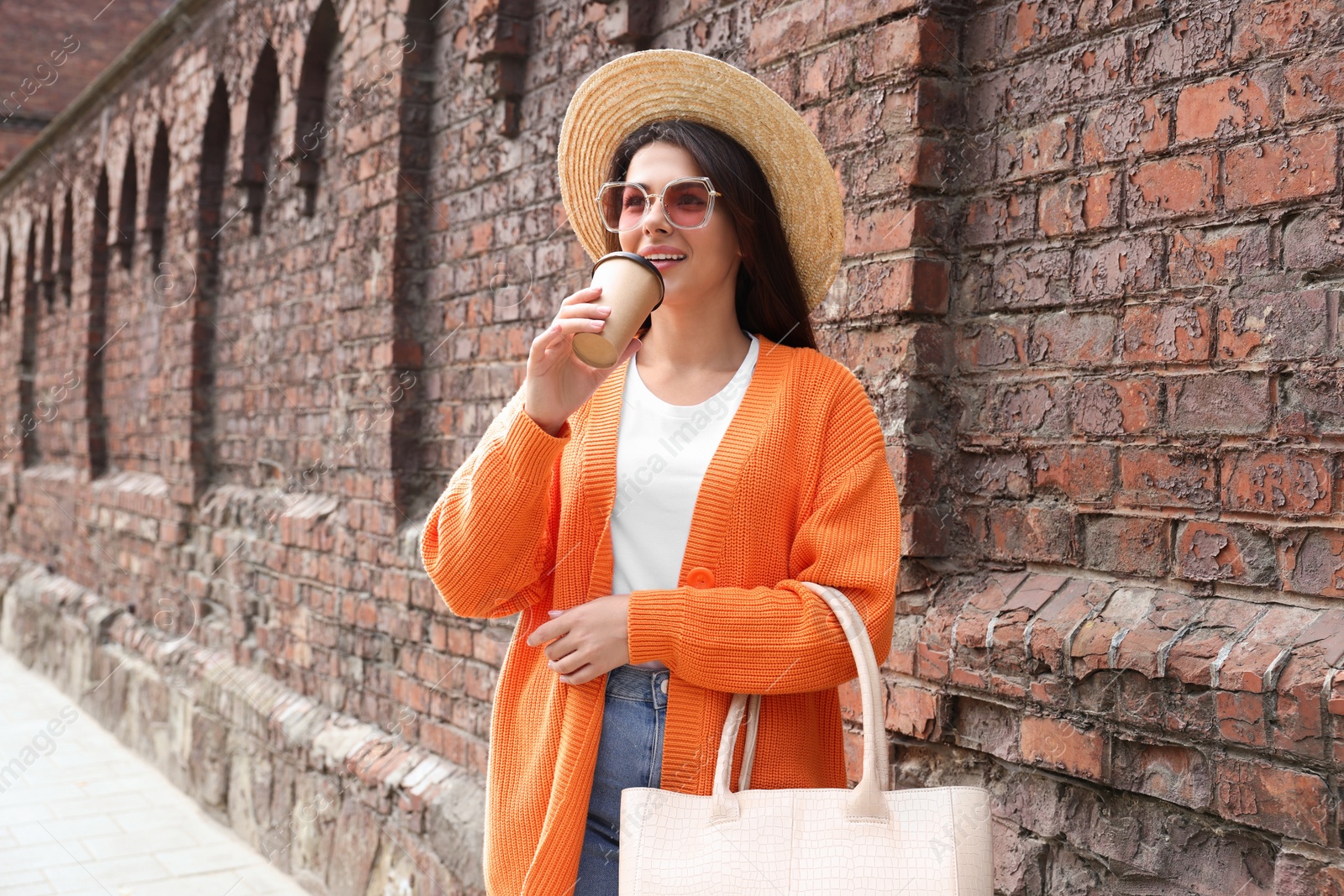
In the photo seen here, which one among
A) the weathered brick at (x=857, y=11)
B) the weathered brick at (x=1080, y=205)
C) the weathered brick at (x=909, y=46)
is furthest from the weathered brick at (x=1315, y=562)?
the weathered brick at (x=857, y=11)

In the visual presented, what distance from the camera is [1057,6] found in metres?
2.21

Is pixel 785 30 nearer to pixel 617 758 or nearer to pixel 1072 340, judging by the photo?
pixel 1072 340

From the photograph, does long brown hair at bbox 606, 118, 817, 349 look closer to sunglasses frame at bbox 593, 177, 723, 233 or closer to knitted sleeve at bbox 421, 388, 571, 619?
sunglasses frame at bbox 593, 177, 723, 233

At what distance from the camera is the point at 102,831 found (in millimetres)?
5293

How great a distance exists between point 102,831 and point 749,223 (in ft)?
15.6

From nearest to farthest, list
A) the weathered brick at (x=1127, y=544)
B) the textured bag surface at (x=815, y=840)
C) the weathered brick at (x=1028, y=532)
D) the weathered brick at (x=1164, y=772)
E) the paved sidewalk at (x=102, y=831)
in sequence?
the textured bag surface at (x=815, y=840) → the weathered brick at (x=1164, y=772) → the weathered brick at (x=1127, y=544) → the weathered brick at (x=1028, y=532) → the paved sidewalk at (x=102, y=831)

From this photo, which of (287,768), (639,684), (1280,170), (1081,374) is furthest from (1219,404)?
(287,768)

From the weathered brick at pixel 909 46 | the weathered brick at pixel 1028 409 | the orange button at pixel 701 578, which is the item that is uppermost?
the weathered brick at pixel 909 46

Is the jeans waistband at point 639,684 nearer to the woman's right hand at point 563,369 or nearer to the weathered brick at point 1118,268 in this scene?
the woman's right hand at point 563,369

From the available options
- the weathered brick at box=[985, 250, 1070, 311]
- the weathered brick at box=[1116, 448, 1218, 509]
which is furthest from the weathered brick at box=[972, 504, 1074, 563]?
the weathered brick at box=[985, 250, 1070, 311]

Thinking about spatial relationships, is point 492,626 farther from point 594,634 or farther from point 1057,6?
point 1057,6

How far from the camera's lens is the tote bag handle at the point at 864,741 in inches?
56.7

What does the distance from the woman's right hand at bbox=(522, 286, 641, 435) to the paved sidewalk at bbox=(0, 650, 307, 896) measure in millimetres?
3563

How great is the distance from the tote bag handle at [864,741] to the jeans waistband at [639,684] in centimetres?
12
